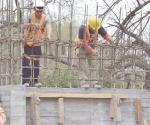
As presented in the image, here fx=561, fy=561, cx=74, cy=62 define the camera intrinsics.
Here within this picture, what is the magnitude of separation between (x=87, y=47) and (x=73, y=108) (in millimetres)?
1407

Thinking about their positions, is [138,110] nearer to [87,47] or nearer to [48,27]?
[87,47]

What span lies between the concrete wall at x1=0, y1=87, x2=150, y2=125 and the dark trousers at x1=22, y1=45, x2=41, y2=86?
607mm

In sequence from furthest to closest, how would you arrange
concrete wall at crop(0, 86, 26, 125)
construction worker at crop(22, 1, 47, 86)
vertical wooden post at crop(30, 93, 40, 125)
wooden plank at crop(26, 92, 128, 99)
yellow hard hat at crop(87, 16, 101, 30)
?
yellow hard hat at crop(87, 16, 101, 30)
construction worker at crop(22, 1, 47, 86)
wooden plank at crop(26, 92, 128, 99)
vertical wooden post at crop(30, 93, 40, 125)
concrete wall at crop(0, 86, 26, 125)

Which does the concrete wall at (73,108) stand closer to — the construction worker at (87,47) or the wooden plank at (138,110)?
the wooden plank at (138,110)

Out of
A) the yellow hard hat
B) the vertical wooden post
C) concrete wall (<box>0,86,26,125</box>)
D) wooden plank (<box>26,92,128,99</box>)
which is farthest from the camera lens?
the yellow hard hat

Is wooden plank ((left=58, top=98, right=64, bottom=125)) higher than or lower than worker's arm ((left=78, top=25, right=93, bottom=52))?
lower

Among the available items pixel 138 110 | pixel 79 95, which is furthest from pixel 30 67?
pixel 138 110

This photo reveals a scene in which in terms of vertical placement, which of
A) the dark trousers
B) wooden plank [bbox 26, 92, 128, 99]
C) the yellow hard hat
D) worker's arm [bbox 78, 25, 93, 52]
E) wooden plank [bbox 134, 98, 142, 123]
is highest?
the yellow hard hat

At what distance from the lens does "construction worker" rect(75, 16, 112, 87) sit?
9.98 metres

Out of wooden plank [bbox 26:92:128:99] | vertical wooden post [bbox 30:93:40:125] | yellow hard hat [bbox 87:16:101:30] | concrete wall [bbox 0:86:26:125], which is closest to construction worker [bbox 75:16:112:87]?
yellow hard hat [bbox 87:16:101:30]

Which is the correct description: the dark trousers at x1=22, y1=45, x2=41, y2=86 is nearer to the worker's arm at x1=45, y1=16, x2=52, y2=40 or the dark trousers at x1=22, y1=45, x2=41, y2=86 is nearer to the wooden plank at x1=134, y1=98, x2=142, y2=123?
the worker's arm at x1=45, y1=16, x2=52, y2=40

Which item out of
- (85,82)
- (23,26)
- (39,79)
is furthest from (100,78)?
(23,26)

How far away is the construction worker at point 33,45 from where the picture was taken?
937 centimetres

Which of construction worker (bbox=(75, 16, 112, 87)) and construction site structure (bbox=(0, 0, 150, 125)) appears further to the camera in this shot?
construction worker (bbox=(75, 16, 112, 87))
